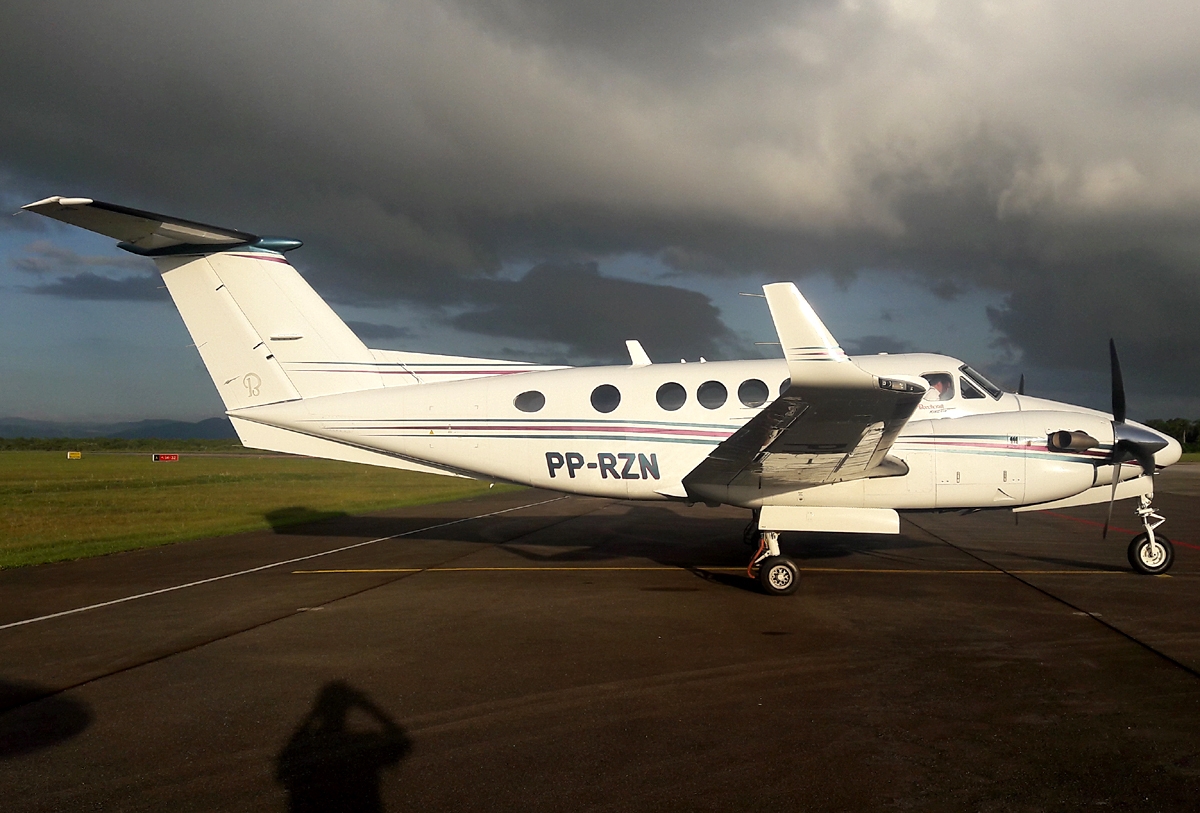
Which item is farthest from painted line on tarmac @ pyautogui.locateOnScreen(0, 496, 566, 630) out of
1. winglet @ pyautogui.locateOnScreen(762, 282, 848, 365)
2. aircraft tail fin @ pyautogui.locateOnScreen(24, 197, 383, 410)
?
winglet @ pyautogui.locateOnScreen(762, 282, 848, 365)

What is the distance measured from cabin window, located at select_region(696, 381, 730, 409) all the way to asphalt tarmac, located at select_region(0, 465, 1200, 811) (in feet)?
8.11

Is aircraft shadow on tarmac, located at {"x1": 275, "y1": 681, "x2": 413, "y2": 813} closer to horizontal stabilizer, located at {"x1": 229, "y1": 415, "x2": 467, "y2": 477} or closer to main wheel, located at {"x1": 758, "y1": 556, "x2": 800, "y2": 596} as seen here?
main wheel, located at {"x1": 758, "y1": 556, "x2": 800, "y2": 596}

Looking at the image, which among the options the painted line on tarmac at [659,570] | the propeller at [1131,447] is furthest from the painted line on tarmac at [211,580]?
the propeller at [1131,447]

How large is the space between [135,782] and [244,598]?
5.52 meters

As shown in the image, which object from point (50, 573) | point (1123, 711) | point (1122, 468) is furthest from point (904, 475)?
point (50, 573)

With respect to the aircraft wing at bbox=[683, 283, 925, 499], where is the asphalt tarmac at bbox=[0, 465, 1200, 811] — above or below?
below

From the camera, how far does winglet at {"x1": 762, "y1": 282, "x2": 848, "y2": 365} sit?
6879 millimetres

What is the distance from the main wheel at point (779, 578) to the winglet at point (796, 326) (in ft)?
11.1

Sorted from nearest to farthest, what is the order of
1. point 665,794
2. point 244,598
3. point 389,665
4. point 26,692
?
point 665,794 → point 26,692 → point 389,665 → point 244,598

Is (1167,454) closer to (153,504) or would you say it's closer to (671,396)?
(671,396)

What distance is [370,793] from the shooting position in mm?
4012

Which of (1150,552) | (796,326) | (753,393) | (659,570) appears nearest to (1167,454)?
(1150,552)

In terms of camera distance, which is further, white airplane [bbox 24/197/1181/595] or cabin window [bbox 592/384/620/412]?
cabin window [bbox 592/384/620/412]

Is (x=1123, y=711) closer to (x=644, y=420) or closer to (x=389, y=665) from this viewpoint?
(x=389, y=665)
